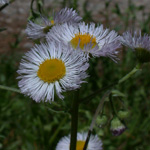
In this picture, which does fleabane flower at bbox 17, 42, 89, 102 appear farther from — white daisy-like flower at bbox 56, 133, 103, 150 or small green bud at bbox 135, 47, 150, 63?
white daisy-like flower at bbox 56, 133, 103, 150

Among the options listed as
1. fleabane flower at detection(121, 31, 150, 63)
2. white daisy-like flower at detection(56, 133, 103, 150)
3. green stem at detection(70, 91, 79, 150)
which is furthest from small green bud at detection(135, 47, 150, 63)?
white daisy-like flower at detection(56, 133, 103, 150)

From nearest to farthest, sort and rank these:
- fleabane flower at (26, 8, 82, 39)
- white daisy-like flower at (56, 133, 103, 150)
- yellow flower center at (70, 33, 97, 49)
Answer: yellow flower center at (70, 33, 97, 49) < fleabane flower at (26, 8, 82, 39) < white daisy-like flower at (56, 133, 103, 150)

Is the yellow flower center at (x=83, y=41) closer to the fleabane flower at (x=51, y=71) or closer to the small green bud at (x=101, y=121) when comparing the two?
the fleabane flower at (x=51, y=71)

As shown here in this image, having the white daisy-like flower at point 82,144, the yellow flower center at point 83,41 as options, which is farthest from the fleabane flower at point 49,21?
the white daisy-like flower at point 82,144

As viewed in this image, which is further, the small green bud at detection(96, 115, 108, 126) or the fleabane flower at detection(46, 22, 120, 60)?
the small green bud at detection(96, 115, 108, 126)

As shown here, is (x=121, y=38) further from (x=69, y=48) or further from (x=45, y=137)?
(x=45, y=137)

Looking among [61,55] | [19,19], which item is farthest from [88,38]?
[19,19]

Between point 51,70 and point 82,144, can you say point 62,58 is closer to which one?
point 51,70
